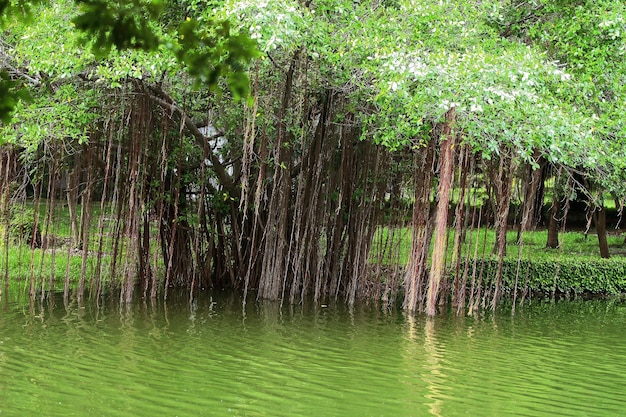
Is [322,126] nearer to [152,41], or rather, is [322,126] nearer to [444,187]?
[444,187]

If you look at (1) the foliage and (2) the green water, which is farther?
(2) the green water

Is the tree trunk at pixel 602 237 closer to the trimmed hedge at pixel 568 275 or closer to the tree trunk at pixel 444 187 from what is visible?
the trimmed hedge at pixel 568 275

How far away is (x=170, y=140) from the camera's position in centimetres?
1052

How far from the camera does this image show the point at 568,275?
1227 cm

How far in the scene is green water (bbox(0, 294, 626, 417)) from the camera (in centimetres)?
501

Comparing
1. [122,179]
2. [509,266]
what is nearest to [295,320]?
[122,179]

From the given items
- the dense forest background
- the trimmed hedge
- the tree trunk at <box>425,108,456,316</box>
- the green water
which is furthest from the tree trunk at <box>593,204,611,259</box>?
the tree trunk at <box>425,108,456,316</box>

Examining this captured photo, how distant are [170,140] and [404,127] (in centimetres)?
377

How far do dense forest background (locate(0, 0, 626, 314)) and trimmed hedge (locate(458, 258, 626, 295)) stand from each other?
1103 millimetres

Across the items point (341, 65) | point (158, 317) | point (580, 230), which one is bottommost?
point (158, 317)

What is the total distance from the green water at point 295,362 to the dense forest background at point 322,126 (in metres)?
0.83

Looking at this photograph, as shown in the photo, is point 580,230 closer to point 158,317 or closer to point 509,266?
point 509,266

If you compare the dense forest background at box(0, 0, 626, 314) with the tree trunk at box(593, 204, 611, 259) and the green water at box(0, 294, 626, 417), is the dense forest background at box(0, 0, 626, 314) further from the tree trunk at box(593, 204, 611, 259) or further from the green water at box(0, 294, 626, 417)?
the tree trunk at box(593, 204, 611, 259)

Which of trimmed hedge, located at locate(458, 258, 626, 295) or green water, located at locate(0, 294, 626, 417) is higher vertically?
trimmed hedge, located at locate(458, 258, 626, 295)
